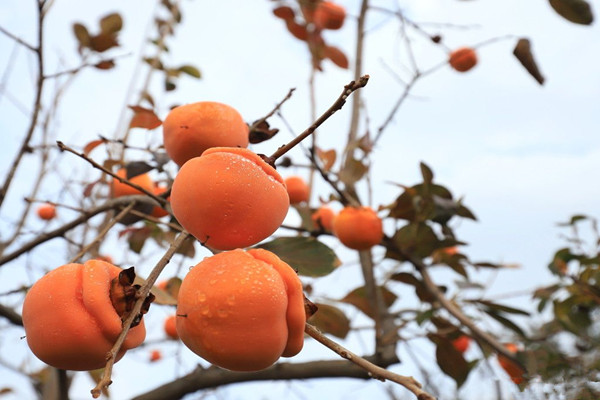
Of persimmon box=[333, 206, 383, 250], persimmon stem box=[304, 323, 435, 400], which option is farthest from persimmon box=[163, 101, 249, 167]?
persimmon box=[333, 206, 383, 250]

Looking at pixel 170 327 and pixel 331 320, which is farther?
pixel 170 327

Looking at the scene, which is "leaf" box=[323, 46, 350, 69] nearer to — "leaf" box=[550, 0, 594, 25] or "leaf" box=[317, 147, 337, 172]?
"leaf" box=[317, 147, 337, 172]

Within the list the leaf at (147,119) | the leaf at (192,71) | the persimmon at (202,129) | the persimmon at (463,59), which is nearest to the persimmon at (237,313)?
the persimmon at (202,129)

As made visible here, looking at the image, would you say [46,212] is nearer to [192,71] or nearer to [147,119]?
[192,71]

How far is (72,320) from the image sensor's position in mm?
387

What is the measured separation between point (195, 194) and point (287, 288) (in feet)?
0.34

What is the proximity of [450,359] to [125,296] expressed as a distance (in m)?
0.83

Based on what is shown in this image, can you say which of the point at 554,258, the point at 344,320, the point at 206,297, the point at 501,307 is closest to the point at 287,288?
the point at 206,297

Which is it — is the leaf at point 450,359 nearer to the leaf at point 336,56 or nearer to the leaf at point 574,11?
the leaf at point 574,11

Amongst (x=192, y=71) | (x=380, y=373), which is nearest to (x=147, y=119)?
(x=380, y=373)

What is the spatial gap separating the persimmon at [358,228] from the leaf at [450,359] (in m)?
0.24

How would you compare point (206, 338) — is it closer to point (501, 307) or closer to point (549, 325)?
point (501, 307)

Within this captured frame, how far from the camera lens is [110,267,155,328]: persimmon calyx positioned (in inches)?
15.6

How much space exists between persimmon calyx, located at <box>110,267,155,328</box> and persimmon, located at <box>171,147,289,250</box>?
0.06m
